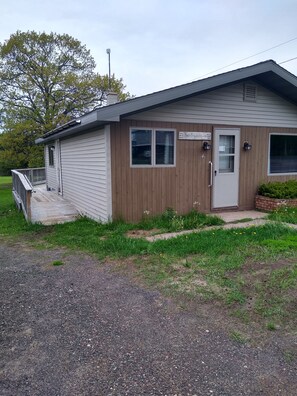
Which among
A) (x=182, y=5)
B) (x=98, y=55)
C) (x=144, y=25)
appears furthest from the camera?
(x=98, y=55)

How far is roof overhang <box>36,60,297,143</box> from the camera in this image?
6270 mm

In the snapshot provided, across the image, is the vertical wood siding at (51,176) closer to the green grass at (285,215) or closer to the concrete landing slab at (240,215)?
the concrete landing slab at (240,215)

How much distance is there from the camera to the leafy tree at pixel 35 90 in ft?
69.4

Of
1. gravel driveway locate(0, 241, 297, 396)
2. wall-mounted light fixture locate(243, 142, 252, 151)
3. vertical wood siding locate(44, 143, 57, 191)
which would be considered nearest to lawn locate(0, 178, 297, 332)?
gravel driveway locate(0, 241, 297, 396)

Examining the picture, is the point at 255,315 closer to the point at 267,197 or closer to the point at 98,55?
the point at 267,197

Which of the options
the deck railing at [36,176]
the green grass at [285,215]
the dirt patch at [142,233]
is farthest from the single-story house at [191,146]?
the deck railing at [36,176]

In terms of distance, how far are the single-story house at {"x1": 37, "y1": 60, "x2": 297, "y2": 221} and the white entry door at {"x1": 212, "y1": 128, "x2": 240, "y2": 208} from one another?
26mm

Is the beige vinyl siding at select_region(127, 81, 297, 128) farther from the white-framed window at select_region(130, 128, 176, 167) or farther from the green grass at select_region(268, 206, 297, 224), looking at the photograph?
the green grass at select_region(268, 206, 297, 224)

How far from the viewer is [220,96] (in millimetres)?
8070

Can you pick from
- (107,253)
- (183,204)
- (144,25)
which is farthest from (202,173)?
(144,25)

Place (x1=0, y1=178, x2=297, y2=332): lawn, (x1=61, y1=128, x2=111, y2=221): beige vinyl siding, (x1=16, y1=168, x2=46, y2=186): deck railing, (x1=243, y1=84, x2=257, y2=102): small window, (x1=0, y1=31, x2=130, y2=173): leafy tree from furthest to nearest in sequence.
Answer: (x1=0, y1=31, x2=130, y2=173): leafy tree < (x1=16, y1=168, x2=46, y2=186): deck railing < (x1=243, y1=84, x2=257, y2=102): small window < (x1=61, y1=128, x2=111, y2=221): beige vinyl siding < (x1=0, y1=178, x2=297, y2=332): lawn

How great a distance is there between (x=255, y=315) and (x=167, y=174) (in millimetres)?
4810

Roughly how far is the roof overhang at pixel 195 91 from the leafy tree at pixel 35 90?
1354cm

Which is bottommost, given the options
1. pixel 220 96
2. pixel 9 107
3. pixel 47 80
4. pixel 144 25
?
pixel 220 96
